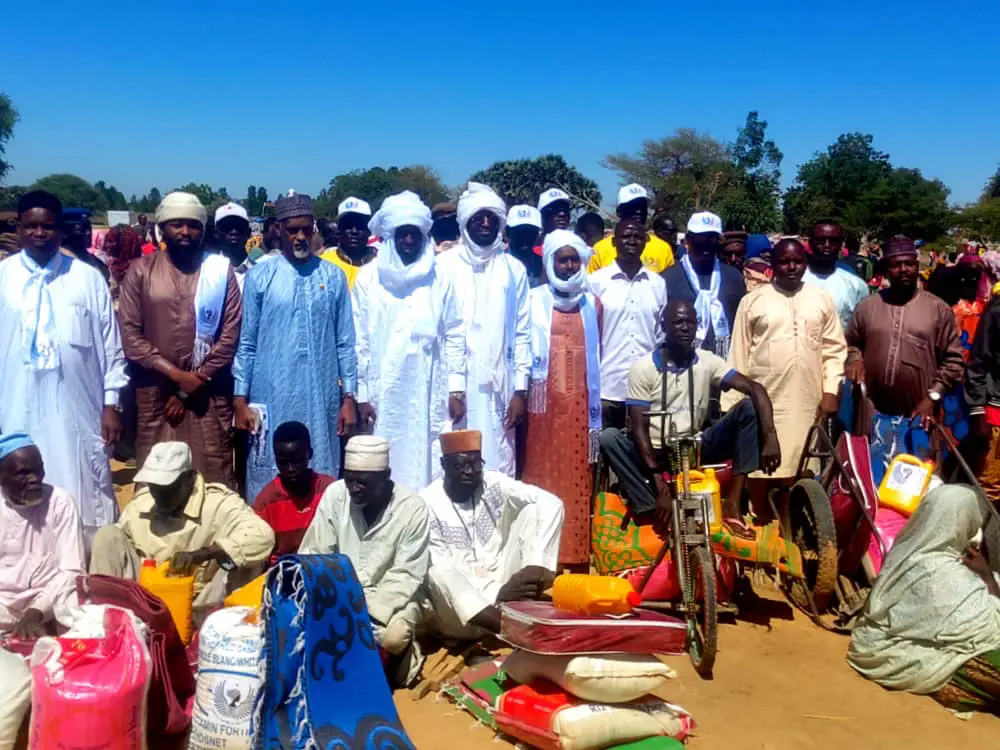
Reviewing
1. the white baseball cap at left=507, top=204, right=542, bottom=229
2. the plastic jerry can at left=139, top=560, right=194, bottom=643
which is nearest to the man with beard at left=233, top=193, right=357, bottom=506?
the plastic jerry can at left=139, top=560, right=194, bottom=643

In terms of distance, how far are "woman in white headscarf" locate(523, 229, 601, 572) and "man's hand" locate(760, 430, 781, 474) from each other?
3.30ft

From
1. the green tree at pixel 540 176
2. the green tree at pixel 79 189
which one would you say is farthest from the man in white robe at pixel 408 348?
the green tree at pixel 79 189

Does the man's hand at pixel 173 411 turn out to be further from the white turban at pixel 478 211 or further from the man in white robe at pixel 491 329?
the white turban at pixel 478 211

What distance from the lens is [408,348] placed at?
546 cm

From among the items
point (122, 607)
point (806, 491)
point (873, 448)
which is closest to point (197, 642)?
point (122, 607)

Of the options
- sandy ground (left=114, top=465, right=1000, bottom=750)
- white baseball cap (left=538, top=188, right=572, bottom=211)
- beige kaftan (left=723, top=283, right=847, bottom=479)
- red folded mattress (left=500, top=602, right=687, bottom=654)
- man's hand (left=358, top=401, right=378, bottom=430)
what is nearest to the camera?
red folded mattress (left=500, top=602, right=687, bottom=654)

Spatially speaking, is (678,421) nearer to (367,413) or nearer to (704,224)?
(367,413)

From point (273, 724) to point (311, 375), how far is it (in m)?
2.42

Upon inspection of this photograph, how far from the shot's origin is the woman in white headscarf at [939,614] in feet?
13.9

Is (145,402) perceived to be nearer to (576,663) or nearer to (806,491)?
(576,663)

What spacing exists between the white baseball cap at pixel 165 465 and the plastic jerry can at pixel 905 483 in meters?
3.82

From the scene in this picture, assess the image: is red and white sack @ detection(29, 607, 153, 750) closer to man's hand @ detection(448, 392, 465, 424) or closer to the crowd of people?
the crowd of people

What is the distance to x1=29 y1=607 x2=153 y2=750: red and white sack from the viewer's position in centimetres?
338

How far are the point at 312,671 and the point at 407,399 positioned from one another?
95.2 inches
